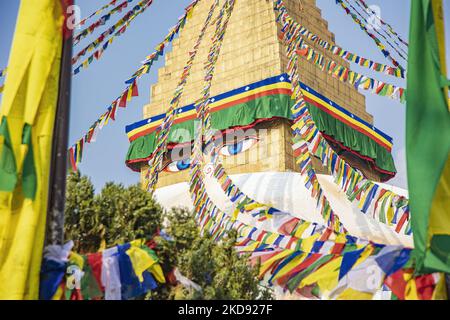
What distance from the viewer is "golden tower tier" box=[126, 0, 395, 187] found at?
1936 cm

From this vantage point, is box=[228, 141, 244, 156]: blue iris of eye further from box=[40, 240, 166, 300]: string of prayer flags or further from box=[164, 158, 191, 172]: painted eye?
box=[40, 240, 166, 300]: string of prayer flags

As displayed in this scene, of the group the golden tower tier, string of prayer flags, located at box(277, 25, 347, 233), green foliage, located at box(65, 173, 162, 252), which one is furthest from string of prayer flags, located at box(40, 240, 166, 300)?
the golden tower tier

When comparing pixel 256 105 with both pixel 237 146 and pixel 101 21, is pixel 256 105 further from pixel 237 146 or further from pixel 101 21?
pixel 101 21

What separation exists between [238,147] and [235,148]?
136 mm

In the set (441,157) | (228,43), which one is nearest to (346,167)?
(441,157)

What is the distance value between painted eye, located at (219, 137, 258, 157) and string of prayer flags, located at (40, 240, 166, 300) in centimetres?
1218

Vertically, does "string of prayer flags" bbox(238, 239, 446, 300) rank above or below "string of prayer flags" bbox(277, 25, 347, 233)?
below

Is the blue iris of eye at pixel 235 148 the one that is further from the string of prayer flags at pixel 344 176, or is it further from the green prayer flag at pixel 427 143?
the green prayer flag at pixel 427 143

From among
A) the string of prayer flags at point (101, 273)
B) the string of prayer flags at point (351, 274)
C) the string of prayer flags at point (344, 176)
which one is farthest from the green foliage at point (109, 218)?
the string of prayer flags at point (344, 176)

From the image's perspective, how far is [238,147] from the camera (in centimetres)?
1995

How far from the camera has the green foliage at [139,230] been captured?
316 inches

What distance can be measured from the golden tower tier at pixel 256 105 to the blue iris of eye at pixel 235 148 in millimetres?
32

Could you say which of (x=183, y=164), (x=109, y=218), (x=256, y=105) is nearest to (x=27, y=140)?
(x=109, y=218)

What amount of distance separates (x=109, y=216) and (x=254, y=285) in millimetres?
2484
